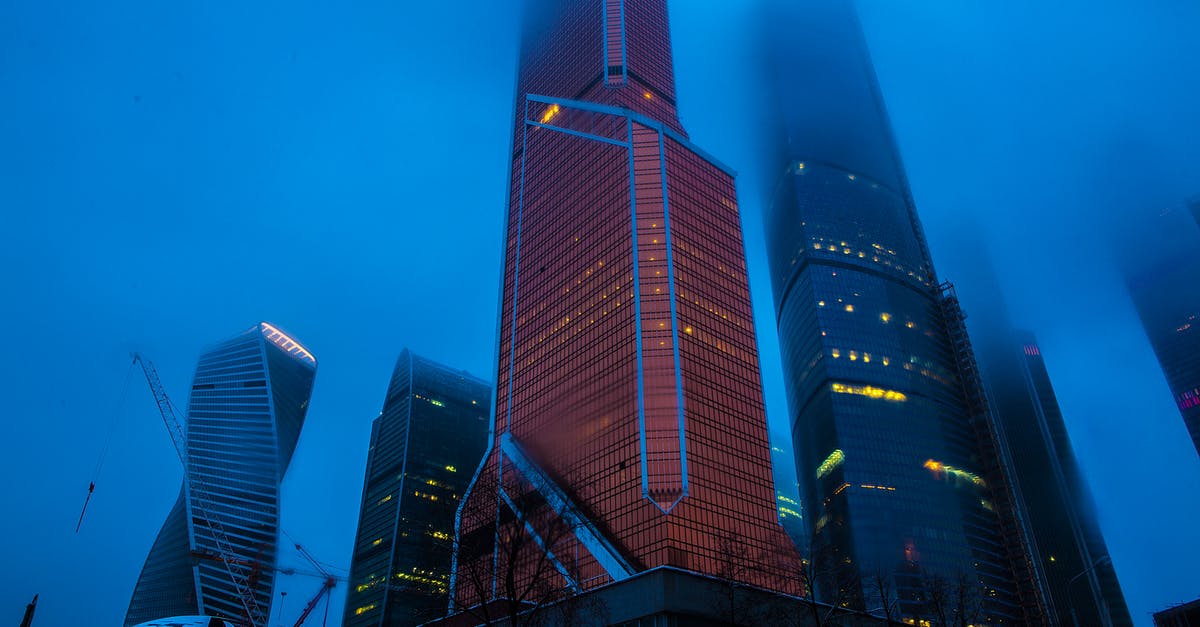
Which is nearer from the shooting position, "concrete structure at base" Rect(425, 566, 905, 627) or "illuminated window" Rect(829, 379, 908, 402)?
"concrete structure at base" Rect(425, 566, 905, 627)

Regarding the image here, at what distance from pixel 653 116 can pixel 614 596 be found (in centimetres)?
9918

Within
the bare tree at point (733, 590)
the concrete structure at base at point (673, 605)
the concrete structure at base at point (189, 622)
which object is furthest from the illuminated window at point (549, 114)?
the concrete structure at base at point (189, 622)

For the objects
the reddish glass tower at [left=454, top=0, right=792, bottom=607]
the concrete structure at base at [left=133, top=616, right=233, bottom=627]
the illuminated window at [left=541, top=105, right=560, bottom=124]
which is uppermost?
the illuminated window at [left=541, top=105, right=560, bottom=124]

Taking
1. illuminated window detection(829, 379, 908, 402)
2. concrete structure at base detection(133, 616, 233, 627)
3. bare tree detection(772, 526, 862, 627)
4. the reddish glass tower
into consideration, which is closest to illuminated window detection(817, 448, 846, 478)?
illuminated window detection(829, 379, 908, 402)

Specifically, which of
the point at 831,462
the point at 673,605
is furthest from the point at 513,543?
the point at 831,462

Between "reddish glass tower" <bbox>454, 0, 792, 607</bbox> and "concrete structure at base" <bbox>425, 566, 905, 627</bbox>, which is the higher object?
"reddish glass tower" <bbox>454, 0, 792, 607</bbox>

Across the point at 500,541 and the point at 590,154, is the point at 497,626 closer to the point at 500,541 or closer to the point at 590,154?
the point at 500,541

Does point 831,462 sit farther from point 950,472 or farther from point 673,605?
point 673,605

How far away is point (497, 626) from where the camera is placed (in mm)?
88938

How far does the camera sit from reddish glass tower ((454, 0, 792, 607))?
110 metres

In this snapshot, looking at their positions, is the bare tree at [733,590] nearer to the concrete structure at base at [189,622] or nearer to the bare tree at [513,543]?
the bare tree at [513,543]

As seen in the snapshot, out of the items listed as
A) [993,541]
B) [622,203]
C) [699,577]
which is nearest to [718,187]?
[622,203]

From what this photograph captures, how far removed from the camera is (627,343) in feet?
404

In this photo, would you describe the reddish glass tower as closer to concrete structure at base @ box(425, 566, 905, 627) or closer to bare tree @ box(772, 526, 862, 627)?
bare tree @ box(772, 526, 862, 627)
